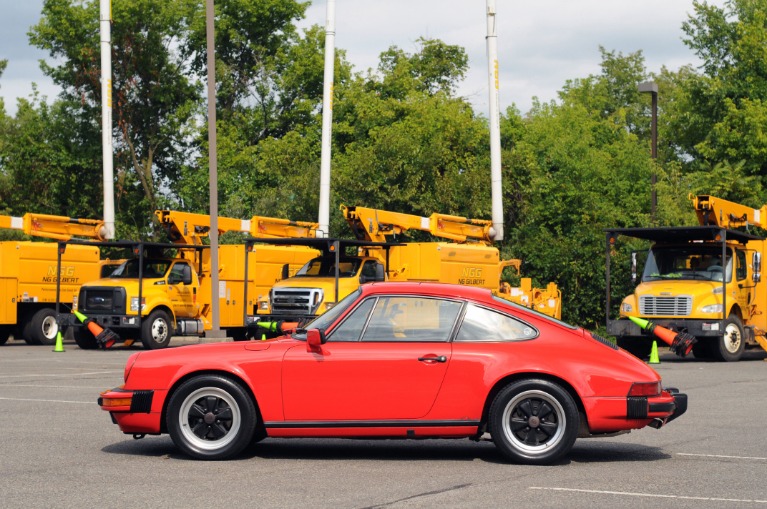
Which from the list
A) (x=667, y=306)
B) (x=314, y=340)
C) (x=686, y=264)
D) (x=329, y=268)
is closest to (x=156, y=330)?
(x=329, y=268)

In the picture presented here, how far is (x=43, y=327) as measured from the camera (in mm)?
33281

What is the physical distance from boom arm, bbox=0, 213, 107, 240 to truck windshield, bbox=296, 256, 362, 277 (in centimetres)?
743

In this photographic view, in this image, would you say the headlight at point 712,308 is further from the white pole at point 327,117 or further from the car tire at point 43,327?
the car tire at point 43,327

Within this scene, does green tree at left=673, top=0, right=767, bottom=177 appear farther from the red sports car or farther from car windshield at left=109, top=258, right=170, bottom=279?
the red sports car

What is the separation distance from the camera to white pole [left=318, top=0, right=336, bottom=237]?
37197 millimetres

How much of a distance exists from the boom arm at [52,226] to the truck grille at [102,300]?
285 cm

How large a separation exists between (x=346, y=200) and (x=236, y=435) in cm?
3796

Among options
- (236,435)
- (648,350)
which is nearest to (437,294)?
(236,435)

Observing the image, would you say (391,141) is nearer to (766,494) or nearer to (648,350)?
(648,350)

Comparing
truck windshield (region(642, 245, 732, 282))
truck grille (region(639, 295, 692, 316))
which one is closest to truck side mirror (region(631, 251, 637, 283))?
truck windshield (region(642, 245, 732, 282))

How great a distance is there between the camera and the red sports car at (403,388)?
9.82 m

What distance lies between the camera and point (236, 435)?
998 centimetres

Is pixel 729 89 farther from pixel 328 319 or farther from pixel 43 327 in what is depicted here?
pixel 328 319

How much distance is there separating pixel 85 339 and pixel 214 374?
21.8 metres
